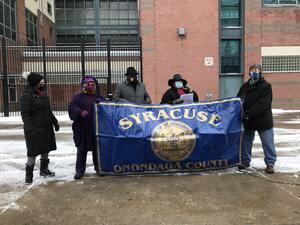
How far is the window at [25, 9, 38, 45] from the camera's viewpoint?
28.4m

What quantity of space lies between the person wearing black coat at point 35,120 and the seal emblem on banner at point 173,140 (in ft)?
5.48

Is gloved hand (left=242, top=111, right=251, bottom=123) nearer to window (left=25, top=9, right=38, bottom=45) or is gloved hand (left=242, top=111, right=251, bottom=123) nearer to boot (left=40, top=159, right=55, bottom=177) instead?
boot (left=40, top=159, right=55, bottom=177)

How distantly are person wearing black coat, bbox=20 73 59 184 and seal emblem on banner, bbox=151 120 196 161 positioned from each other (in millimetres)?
1669

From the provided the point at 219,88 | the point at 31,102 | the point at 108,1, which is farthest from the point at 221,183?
the point at 108,1

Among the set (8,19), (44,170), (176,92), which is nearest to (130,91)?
(176,92)

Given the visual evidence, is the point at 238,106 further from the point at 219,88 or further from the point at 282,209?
the point at 219,88

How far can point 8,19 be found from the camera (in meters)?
23.8

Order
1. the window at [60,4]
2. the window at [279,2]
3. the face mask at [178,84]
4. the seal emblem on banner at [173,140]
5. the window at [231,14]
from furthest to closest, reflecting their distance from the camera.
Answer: the window at [60,4] < the window at [231,14] < the window at [279,2] < the face mask at [178,84] < the seal emblem on banner at [173,140]

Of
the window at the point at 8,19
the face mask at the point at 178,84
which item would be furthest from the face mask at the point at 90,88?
the window at the point at 8,19

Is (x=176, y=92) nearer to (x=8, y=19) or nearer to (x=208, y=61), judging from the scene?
(x=208, y=61)

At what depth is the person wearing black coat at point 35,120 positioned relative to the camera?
5.48 meters

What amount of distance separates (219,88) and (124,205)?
61.1 feet

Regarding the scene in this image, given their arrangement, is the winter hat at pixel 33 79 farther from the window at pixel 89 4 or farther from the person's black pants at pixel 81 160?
the window at pixel 89 4

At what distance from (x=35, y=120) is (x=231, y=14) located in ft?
63.3
